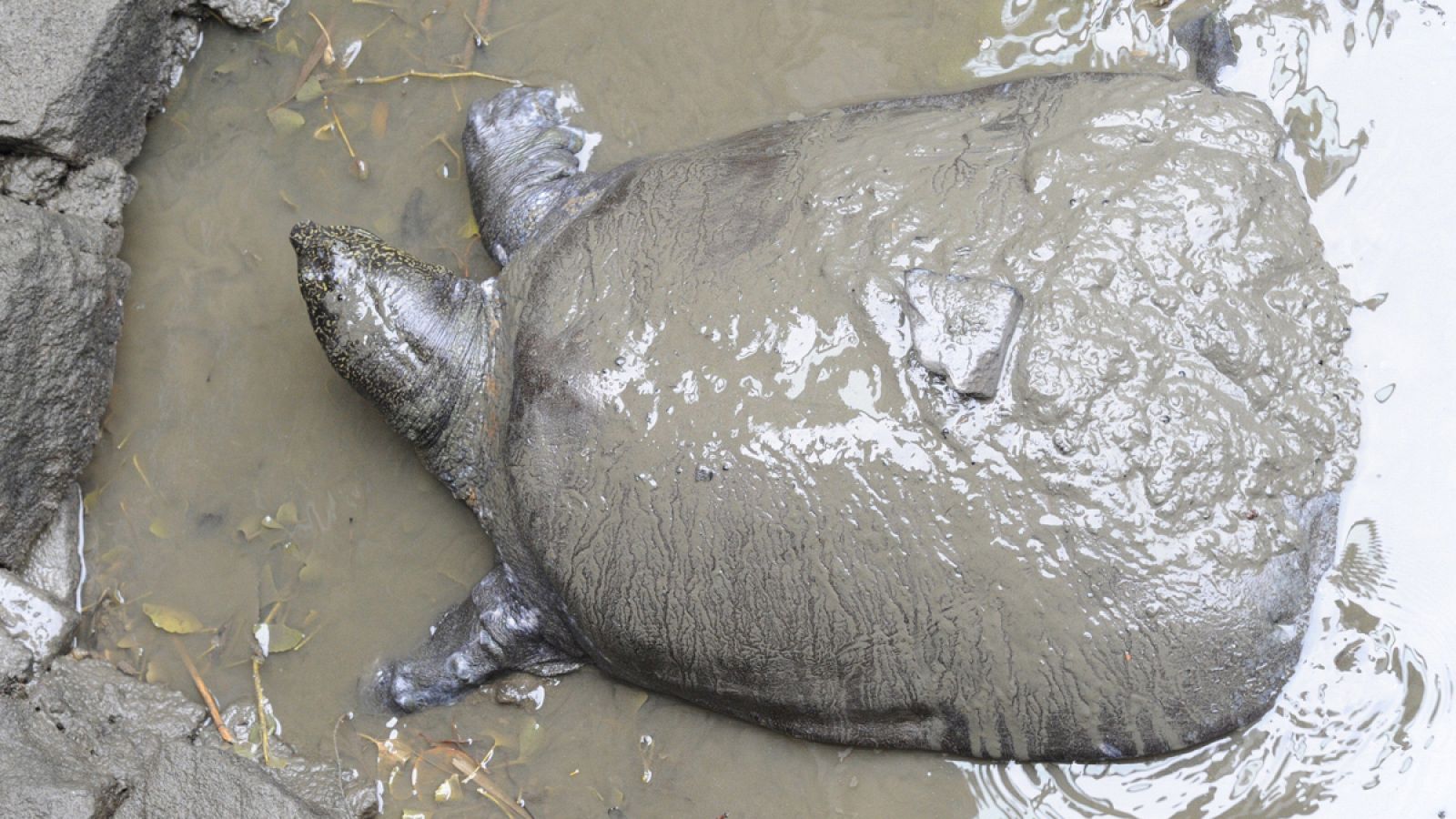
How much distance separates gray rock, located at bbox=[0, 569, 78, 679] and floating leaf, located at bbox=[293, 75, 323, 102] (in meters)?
2.12

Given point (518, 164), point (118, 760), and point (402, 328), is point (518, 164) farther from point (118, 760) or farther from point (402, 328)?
point (118, 760)

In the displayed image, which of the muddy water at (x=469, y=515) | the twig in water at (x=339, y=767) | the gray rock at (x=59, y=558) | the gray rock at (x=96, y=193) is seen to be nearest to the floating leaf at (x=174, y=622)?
the muddy water at (x=469, y=515)

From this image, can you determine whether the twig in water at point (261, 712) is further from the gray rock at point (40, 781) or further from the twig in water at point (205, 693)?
the gray rock at point (40, 781)

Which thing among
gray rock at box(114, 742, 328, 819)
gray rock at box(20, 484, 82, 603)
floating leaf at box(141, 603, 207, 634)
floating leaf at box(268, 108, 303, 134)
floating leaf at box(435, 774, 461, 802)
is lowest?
floating leaf at box(435, 774, 461, 802)

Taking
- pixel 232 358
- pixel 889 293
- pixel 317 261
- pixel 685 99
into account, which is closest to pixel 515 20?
pixel 685 99

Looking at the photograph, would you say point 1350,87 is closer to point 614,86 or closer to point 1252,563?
point 1252,563

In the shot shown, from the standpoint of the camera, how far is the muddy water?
11.6ft

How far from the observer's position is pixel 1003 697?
324 centimetres

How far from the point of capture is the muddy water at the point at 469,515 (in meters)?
3.52

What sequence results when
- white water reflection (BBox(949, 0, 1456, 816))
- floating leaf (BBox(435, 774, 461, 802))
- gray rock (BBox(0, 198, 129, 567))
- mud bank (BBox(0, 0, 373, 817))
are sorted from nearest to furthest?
1. white water reflection (BBox(949, 0, 1456, 816))
2. mud bank (BBox(0, 0, 373, 817))
3. gray rock (BBox(0, 198, 129, 567))
4. floating leaf (BBox(435, 774, 461, 802))

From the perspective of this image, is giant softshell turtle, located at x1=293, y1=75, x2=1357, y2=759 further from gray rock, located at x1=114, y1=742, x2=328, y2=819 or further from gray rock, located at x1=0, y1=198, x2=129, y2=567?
gray rock, located at x1=114, y1=742, x2=328, y2=819

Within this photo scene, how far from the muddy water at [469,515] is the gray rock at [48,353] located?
185 millimetres

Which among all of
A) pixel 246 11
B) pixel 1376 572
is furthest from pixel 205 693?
pixel 1376 572

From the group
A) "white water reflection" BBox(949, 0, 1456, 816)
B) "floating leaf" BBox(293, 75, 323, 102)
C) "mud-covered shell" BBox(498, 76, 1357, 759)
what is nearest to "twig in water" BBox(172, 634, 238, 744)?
"mud-covered shell" BBox(498, 76, 1357, 759)
